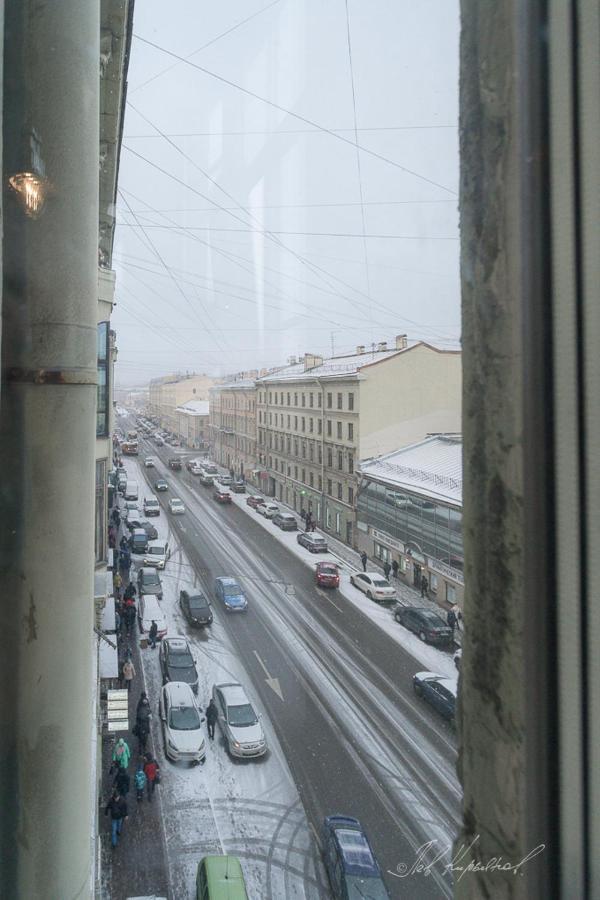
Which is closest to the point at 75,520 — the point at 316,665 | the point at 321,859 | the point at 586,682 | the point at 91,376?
the point at 91,376

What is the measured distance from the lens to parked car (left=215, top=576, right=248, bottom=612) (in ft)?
32.4

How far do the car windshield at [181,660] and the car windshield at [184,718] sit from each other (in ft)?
3.65

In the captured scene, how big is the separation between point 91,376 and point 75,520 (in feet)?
0.93

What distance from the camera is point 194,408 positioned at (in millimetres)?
35812

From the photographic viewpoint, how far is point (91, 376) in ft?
3.94

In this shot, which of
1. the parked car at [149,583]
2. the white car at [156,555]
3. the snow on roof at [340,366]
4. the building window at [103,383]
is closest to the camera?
the building window at [103,383]

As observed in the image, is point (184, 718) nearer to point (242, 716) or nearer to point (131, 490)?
point (242, 716)

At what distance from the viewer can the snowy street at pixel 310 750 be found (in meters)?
4.34

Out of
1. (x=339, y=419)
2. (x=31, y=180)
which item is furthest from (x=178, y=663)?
(x=339, y=419)

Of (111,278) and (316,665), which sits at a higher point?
(111,278)

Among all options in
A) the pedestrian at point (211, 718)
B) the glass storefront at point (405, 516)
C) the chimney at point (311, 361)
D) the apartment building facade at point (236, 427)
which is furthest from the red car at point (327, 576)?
the apartment building facade at point (236, 427)

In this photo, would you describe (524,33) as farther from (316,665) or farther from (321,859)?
(316,665)

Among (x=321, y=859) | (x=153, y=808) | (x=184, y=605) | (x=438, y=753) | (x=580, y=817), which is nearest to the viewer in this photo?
(x=580, y=817)

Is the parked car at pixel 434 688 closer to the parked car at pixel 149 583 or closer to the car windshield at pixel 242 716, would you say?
the car windshield at pixel 242 716
